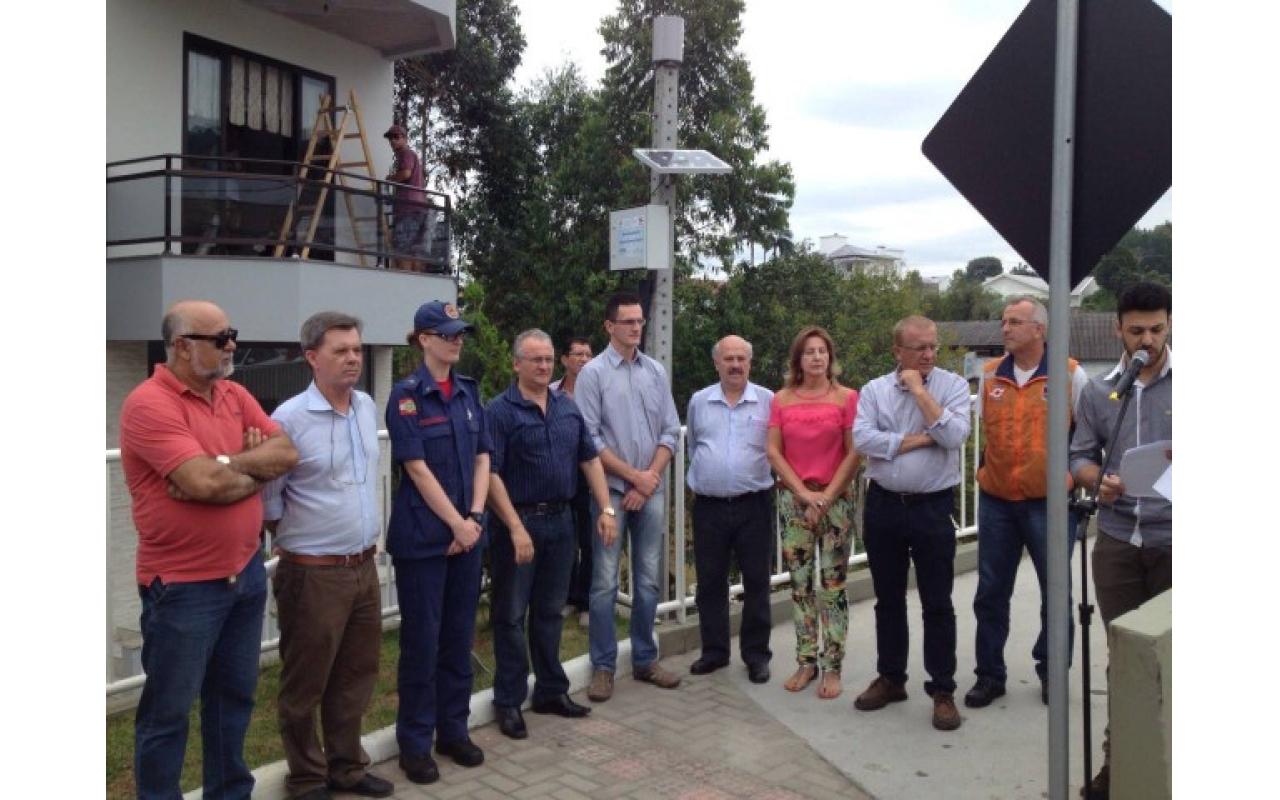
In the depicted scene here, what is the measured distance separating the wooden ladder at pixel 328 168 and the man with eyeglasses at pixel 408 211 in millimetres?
205

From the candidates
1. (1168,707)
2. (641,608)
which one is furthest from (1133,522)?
(641,608)

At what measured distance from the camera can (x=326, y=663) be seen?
4.10 m

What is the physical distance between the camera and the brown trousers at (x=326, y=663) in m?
4.06

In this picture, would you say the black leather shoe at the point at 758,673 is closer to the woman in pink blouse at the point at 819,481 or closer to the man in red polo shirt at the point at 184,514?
the woman in pink blouse at the point at 819,481

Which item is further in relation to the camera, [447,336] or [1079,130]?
[447,336]

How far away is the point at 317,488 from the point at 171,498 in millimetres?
659

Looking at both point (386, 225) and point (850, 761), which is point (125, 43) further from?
point (850, 761)

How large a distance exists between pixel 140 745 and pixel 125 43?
958cm

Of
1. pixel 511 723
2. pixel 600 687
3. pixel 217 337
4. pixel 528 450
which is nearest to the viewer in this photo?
pixel 217 337

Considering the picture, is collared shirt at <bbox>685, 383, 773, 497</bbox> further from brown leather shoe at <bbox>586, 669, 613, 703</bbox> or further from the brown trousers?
the brown trousers

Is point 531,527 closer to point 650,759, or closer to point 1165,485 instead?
point 650,759

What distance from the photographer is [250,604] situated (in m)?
3.84

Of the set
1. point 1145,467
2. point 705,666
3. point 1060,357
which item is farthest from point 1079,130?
point 705,666

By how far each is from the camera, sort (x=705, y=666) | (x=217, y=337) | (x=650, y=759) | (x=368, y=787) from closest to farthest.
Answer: (x=217, y=337), (x=368, y=787), (x=650, y=759), (x=705, y=666)
